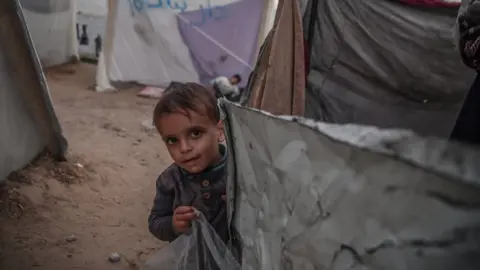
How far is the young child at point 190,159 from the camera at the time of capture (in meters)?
1.08

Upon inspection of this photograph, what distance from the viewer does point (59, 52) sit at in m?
5.18

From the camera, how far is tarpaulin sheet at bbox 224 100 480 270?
1.27ft

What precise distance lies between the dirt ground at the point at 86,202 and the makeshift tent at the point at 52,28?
5.47 ft

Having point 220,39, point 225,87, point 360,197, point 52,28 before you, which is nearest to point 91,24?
point 52,28

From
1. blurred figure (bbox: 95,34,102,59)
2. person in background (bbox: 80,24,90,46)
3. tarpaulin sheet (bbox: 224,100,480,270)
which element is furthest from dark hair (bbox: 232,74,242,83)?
tarpaulin sheet (bbox: 224,100,480,270)

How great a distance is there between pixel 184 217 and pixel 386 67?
4.92 ft

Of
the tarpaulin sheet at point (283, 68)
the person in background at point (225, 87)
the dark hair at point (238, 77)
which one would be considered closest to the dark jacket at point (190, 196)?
the tarpaulin sheet at point (283, 68)

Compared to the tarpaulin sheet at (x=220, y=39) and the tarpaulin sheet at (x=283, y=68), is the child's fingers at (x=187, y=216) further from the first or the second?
the tarpaulin sheet at (x=220, y=39)

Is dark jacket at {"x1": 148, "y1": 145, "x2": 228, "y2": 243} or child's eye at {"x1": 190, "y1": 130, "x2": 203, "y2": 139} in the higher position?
child's eye at {"x1": 190, "y1": 130, "x2": 203, "y2": 139}

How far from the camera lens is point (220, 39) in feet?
14.9

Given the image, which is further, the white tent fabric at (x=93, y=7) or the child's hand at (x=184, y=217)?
the white tent fabric at (x=93, y=7)

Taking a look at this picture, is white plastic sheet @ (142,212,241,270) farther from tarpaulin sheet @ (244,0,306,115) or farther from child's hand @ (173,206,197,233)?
tarpaulin sheet @ (244,0,306,115)

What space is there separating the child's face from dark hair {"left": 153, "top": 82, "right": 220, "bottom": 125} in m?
0.01

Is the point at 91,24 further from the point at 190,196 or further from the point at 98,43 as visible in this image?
the point at 190,196
